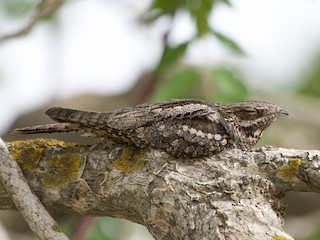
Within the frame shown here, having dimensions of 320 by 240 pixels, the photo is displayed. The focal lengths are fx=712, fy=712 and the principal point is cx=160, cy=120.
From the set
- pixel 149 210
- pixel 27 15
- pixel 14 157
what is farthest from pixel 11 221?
pixel 149 210

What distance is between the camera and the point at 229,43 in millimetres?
3771

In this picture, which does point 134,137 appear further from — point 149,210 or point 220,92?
point 220,92

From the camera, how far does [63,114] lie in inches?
124

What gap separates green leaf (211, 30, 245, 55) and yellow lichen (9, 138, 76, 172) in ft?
3.50

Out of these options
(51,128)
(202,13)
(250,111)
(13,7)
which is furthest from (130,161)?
(13,7)

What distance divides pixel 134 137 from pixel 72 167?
311 mm

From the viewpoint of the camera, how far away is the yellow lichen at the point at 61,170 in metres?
3.05

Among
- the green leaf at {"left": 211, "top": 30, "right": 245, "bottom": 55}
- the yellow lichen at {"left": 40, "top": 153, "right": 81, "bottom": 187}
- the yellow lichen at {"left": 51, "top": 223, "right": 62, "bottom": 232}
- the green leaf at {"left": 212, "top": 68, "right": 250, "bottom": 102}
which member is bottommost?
the yellow lichen at {"left": 51, "top": 223, "right": 62, "bottom": 232}

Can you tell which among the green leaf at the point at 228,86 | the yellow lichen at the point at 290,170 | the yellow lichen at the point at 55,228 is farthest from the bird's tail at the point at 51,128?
the green leaf at the point at 228,86

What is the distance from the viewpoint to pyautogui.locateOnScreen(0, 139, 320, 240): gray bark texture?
107 inches

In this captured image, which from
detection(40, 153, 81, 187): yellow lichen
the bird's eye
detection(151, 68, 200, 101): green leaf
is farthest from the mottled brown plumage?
detection(151, 68, 200, 101): green leaf

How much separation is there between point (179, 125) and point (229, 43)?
2.91 ft

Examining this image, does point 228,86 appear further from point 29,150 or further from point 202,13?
point 29,150

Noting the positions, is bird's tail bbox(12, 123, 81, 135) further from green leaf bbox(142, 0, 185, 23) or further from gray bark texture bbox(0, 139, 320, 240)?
green leaf bbox(142, 0, 185, 23)
